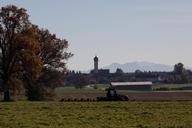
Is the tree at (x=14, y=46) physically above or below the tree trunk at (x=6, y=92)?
above

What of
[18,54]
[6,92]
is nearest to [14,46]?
[18,54]

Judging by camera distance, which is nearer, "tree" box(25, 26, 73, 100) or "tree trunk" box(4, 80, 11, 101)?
"tree trunk" box(4, 80, 11, 101)

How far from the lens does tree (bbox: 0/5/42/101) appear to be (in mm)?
72188

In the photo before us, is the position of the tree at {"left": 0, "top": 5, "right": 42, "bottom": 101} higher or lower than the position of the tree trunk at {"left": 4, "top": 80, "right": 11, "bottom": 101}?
higher

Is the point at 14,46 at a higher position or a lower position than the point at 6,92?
higher

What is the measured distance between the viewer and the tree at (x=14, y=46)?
72188mm

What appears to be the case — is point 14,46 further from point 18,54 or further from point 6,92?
point 6,92

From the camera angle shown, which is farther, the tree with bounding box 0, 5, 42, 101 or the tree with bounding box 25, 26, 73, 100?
the tree with bounding box 25, 26, 73, 100

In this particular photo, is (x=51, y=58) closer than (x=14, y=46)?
No

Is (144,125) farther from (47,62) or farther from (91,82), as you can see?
(91,82)

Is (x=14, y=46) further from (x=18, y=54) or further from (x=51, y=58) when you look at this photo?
(x=51, y=58)

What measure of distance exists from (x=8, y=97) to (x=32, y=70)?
223 inches

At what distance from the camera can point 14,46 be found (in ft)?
238

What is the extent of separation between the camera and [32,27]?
75.9m
